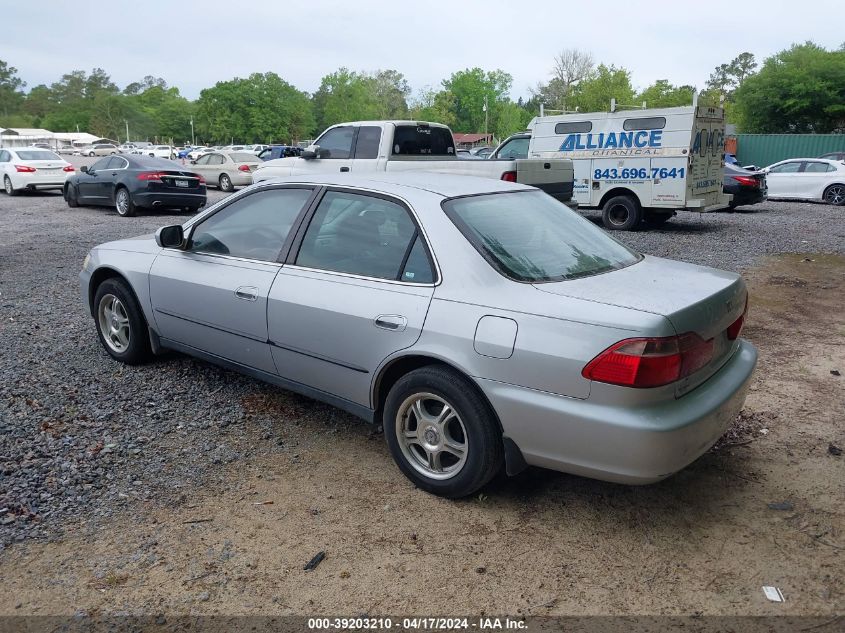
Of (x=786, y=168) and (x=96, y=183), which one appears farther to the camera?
(x=786, y=168)

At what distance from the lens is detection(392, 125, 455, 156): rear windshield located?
11.1 metres

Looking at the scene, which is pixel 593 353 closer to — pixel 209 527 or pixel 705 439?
Answer: pixel 705 439

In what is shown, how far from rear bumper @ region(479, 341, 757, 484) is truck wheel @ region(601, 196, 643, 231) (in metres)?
10.9

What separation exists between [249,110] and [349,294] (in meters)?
90.6

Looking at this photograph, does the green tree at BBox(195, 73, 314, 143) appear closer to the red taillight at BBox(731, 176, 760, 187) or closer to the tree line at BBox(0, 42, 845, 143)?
the tree line at BBox(0, 42, 845, 143)

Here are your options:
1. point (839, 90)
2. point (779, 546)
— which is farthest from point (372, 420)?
point (839, 90)

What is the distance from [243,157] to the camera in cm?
2238

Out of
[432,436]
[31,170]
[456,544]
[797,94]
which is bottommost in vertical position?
Answer: [456,544]

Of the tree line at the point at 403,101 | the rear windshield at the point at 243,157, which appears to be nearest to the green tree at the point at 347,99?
the tree line at the point at 403,101

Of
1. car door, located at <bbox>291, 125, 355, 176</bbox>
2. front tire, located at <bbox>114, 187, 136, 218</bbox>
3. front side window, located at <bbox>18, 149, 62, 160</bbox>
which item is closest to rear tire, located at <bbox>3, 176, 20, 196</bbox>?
front side window, located at <bbox>18, 149, 62, 160</bbox>

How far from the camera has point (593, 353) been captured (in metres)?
2.87

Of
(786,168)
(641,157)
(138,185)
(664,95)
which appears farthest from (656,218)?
(664,95)

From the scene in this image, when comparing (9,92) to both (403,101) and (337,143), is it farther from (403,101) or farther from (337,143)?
(337,143)

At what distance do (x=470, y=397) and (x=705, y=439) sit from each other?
1074 mm
